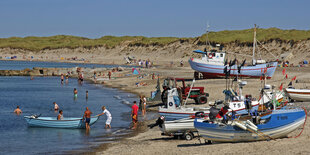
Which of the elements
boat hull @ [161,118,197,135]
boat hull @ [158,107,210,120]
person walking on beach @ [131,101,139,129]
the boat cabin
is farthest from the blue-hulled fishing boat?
the boat cabin

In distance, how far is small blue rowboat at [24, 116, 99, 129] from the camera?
26.3m

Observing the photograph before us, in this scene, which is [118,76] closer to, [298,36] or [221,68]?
[221,68]

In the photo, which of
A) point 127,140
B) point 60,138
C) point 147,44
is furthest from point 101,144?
point 147,44

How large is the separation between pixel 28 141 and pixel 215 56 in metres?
29.7

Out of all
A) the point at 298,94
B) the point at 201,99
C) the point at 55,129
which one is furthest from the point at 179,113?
the point at 298,94

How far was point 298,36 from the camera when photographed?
9575 centimetres

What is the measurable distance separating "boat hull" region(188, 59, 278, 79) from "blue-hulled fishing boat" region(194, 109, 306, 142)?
29.0 metres

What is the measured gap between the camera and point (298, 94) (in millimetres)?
30484

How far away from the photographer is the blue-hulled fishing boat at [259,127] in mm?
17484

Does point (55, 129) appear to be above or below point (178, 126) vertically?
below

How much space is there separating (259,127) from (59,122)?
1367cm

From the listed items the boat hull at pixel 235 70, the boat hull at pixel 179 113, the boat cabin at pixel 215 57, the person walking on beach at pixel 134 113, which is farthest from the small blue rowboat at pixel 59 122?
the boat cabin at pixel 215 57

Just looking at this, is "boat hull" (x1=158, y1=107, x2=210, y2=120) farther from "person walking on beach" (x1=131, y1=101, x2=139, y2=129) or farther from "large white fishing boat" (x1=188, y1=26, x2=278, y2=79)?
"large white fishing boat" (x1=188, y1=26, x2=278, y2=79)

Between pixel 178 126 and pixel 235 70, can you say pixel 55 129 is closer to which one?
pixel 178 126
